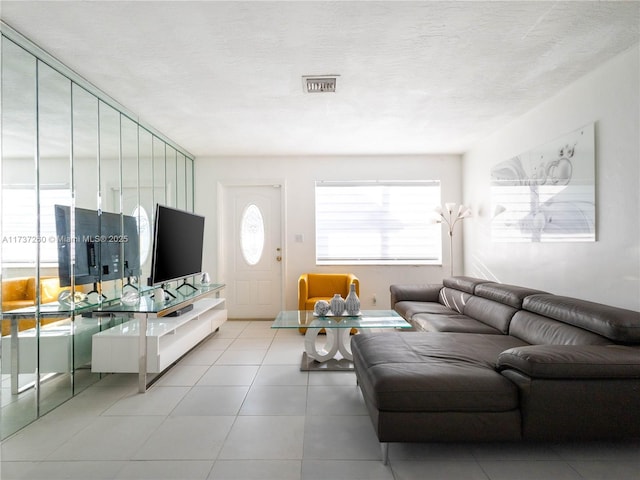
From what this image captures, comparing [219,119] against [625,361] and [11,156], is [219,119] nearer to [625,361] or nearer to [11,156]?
[11,156]

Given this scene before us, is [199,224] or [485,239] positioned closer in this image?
[199,224]

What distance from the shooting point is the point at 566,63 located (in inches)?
102

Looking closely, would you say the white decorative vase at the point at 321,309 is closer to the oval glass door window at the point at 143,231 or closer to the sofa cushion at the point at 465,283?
the sofa cushion at the point at 465,283

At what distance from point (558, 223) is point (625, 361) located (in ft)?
5.35

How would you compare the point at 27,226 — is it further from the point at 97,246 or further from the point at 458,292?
the point at 458,292

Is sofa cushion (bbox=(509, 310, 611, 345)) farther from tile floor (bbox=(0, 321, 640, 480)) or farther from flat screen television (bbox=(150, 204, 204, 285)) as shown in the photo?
flat screen television (bbox=(150, 204, 204, 285))

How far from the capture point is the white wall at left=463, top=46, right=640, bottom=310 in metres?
2.38

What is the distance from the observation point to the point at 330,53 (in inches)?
95.3

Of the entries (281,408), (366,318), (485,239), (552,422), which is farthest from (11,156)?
(485,239)

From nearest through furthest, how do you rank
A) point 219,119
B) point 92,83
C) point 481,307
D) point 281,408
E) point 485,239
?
point 281,408 < point 92,83 < point 481,307 < point 219,119 < point 485,239

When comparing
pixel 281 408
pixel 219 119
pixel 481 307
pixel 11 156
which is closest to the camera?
pixel 11 156

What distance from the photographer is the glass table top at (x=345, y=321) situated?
2.98 m

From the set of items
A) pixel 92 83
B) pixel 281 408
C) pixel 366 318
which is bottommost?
pixel 281 408

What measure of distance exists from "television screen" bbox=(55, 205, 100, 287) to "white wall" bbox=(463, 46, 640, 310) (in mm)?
4051
